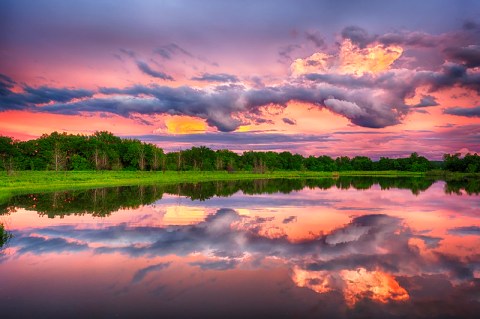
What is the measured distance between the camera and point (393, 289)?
12414 millimetres

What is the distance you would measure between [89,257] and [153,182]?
53.6m

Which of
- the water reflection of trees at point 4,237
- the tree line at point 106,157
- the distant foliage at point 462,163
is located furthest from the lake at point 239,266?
the distant foliage at point 462,163

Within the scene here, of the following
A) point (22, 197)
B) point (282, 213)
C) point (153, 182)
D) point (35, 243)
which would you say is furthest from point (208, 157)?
point (35, 243)

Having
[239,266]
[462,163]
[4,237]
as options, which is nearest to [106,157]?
[4,237]

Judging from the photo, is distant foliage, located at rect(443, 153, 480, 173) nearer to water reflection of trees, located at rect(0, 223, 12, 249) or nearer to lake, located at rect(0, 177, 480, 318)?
lake, located at rect(0, 177, 480, 318)

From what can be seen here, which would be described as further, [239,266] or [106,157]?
[106,157]

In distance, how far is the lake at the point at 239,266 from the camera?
11.0m

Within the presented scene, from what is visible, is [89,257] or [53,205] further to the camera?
[53,205]

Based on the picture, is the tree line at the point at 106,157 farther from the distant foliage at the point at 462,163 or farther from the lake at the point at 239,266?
the lake at the point at 239,266

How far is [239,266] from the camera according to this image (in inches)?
592

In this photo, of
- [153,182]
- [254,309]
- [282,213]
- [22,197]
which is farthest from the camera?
[153,182]

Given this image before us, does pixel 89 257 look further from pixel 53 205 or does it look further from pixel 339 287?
pixel 53 205

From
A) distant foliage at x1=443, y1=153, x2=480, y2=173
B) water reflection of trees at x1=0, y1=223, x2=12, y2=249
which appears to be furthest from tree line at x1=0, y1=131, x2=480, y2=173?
water reflection of trees at x1=0, y1=223, x2=12, y2=249

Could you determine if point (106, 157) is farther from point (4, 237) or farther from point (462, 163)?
point (462, 163)
